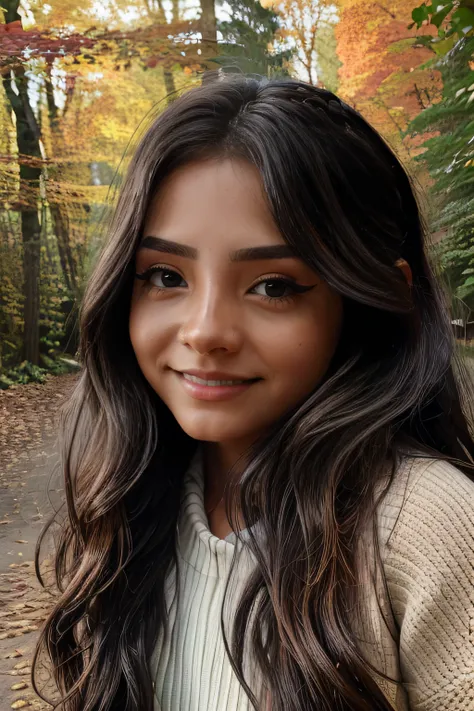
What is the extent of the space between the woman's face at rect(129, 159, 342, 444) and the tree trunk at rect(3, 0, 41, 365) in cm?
87

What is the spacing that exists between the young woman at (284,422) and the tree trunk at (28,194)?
0.73 metres

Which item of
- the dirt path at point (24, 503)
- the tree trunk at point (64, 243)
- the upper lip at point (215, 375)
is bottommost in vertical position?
the dirt path at point (24, 503)

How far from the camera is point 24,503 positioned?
5.17 ft

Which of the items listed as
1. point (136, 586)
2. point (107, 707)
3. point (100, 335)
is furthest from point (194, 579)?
point (100, 335)

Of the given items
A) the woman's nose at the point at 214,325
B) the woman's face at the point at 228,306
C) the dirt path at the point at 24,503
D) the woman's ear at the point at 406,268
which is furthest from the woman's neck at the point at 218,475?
the dirt path at the point at 24,503

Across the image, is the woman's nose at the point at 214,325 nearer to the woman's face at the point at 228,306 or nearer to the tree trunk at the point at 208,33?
the woman's face at the point at 228,306

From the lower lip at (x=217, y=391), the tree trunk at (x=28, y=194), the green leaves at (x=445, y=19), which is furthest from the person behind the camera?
the green leaves at (x=445, y=19)

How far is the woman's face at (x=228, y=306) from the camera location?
75 cm

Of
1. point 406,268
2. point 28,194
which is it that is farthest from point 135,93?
point 406,268

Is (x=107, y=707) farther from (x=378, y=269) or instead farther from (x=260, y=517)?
(x=378, y=269)

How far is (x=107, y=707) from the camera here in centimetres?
91

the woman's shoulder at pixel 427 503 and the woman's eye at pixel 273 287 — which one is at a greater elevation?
the woman's eye at pixel 273 287

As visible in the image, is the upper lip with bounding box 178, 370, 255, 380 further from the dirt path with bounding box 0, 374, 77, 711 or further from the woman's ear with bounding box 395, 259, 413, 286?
the dirt path with bounding box 0, 374, 77, 711

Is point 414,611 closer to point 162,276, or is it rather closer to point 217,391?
point 217,391
